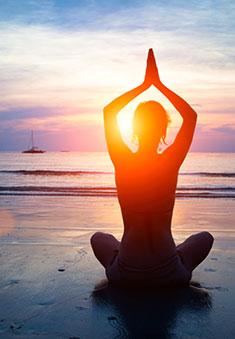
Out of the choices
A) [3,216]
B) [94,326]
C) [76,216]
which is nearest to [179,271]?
[94,326]

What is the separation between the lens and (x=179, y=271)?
3.38 metres

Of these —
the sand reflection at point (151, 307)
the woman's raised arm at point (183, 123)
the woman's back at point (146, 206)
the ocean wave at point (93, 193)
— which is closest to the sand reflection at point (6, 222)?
the sand reflection at point (151, 307)

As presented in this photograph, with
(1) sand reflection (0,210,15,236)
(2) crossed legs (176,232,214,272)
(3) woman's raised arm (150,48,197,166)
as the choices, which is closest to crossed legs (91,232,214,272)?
(2) crossed legs (176,232,214,272)

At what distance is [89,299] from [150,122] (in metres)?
1.64

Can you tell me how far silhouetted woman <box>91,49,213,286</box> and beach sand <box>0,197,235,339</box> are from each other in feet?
0.95

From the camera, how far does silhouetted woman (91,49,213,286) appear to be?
3.12m

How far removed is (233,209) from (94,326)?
26.4 feet

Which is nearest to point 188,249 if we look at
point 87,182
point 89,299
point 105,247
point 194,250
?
point 194,250

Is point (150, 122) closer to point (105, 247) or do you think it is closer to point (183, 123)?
point (183, 123)

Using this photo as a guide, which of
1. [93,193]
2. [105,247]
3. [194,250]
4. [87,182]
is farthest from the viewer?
[87,182]

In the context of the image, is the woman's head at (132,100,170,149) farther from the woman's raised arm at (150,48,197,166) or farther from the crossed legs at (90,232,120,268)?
the crossed legs at (90,232,120,268)

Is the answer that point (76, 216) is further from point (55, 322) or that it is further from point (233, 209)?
point (55, 322)

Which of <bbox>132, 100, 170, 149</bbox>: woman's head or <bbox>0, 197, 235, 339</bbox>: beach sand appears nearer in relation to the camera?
<bbox>0, 197, 235, 339</bbox>: beach sand

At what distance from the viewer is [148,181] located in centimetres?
315
